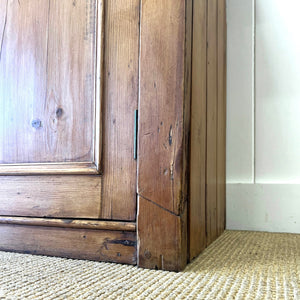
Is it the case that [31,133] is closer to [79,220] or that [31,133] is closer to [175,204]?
[79,220]

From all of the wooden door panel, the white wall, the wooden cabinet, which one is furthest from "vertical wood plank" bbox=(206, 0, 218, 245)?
the wooden door panel

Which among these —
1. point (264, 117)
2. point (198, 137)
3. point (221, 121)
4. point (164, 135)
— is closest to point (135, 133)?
point (164, 135)

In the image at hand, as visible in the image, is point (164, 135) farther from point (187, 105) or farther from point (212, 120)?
point (212, 120)

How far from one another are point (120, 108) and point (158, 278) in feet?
1.03

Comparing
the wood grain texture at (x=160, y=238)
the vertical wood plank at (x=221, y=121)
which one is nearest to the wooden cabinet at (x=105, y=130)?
the wood grain texture at (x=160, y=238)

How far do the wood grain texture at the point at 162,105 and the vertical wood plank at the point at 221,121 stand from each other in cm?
43

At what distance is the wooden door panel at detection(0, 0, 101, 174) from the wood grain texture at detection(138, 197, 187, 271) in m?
0.14

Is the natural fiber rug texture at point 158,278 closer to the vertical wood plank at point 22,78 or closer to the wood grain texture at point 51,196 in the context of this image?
the wood grain texture at point 51,196

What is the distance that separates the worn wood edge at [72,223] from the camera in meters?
0.67

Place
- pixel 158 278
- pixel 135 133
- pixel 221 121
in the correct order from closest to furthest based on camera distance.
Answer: pixel 158 278 → pixel 135 133 → pixel 221 121

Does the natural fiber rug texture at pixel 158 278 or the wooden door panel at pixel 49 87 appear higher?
the wooden door panel at pixel 49 87

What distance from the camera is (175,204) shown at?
630 millimetres

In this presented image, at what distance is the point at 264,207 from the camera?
1.14m

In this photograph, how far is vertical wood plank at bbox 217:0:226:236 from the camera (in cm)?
106
